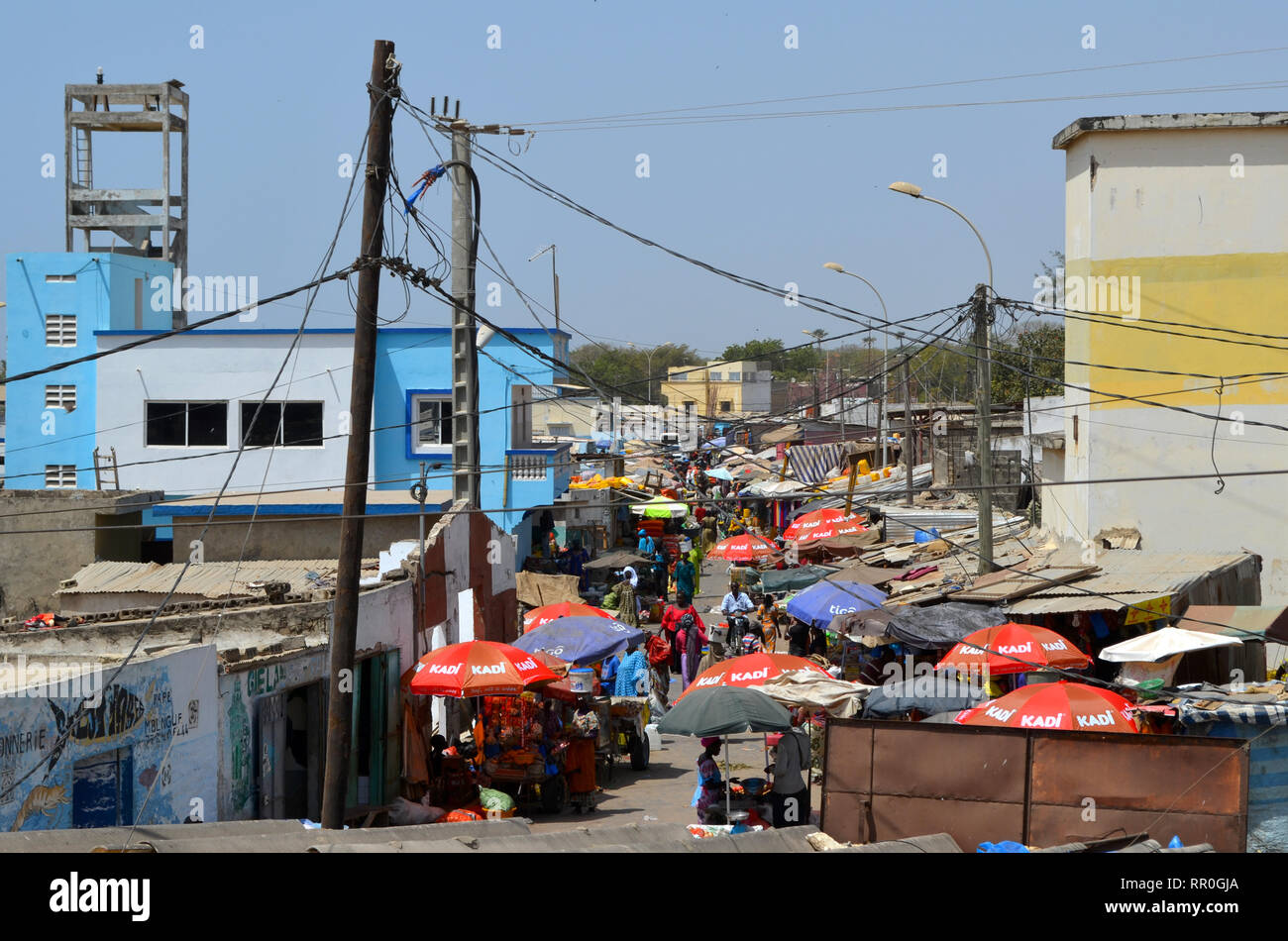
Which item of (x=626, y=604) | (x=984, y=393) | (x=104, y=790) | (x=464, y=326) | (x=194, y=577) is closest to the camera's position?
(x=104, y=790)

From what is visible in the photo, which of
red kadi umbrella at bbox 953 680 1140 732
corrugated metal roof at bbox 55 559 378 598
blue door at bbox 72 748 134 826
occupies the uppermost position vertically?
corrugated metal roof at bbox 55 559 378 598

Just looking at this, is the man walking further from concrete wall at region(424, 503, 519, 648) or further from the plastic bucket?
concrete wall at region(424, 503, 519, 648)

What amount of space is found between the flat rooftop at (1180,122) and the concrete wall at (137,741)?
18.9 metres

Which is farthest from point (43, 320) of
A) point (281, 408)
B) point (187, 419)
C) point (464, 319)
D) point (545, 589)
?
point (464, 319)

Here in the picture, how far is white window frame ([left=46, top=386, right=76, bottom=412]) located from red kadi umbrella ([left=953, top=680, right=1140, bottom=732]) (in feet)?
103

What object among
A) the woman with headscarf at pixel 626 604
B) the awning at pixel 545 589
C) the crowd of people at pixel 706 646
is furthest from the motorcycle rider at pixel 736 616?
the awning at pixel 545 589

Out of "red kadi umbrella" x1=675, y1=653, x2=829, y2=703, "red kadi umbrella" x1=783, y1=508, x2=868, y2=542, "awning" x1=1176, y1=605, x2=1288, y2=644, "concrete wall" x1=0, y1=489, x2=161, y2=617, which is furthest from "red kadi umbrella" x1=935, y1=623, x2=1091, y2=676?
"concrete wall" x1=0, y1=489, x2=161, y2=617

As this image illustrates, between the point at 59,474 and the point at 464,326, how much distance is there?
23377 millimetres

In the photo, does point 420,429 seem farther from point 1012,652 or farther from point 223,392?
point 1012,652

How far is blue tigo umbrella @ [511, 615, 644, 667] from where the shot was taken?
16.4 metres

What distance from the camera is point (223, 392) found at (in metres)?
32.4

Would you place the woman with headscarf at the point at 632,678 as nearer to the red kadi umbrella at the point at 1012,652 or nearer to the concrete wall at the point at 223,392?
the red kadi umbrella at the point at 1012,652
